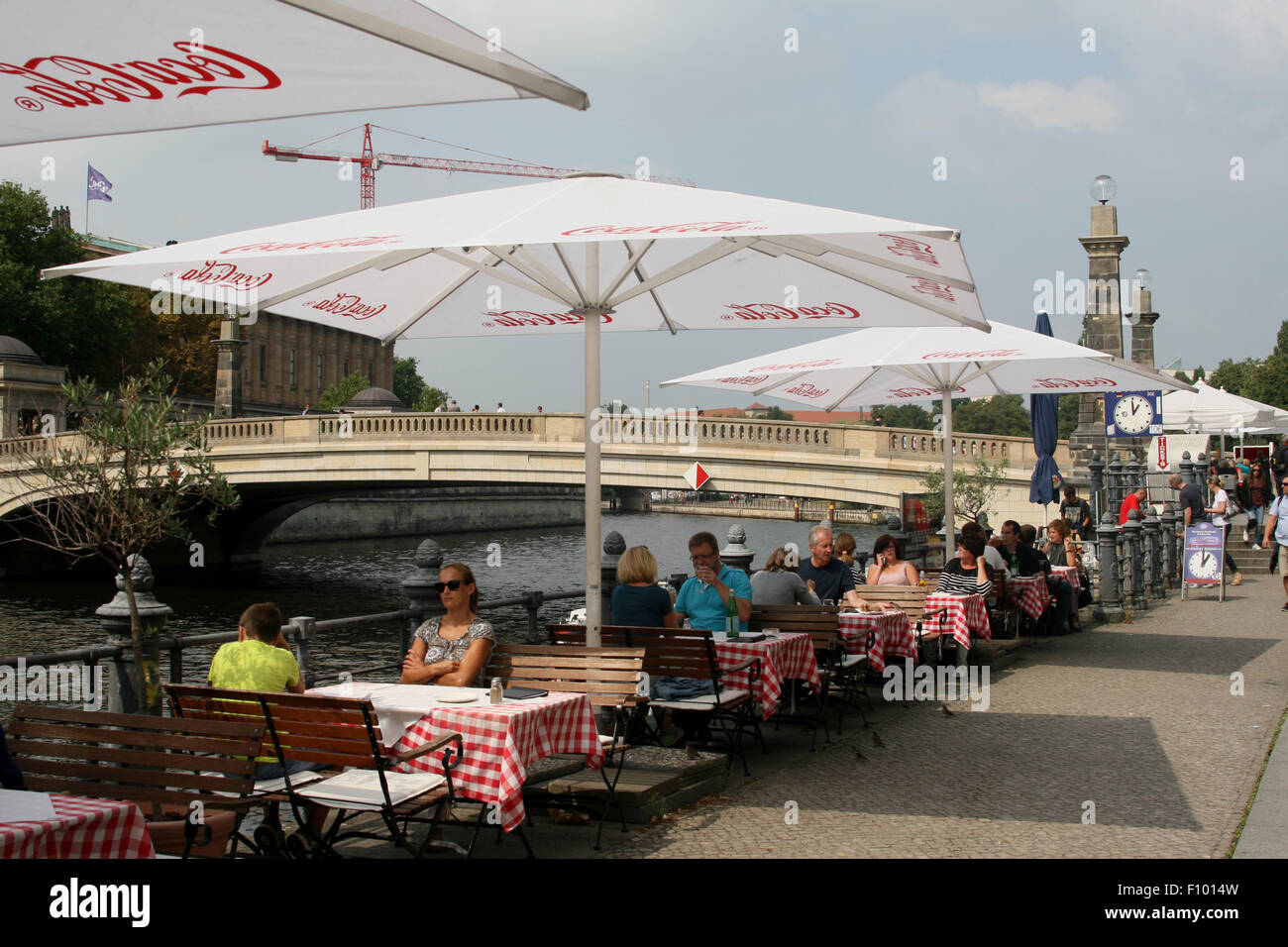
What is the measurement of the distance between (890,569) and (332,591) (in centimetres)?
2749

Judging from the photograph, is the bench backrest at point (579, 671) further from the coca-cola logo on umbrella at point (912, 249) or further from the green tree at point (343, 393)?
the green tree at point (343, 393)

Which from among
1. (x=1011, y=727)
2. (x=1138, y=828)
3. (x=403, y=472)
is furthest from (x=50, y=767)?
(x=403, y=472)

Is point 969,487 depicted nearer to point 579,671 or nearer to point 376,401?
point 579,671

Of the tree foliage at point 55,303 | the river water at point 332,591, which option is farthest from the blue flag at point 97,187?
the river water at point 332,591

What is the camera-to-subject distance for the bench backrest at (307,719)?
4293mm

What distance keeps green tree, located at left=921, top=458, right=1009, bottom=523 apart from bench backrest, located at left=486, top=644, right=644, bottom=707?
1832cm

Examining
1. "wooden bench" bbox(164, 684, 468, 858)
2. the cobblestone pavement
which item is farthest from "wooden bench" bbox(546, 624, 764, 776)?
"wooden bench" bbox(164, 684, 468, 858)

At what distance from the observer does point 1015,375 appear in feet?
39.3

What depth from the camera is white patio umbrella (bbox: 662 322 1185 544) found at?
9.65m

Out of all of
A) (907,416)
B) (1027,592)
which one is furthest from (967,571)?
(907,416)

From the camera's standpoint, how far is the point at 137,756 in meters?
4.05

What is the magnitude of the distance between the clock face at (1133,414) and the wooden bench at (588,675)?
1362 cm
